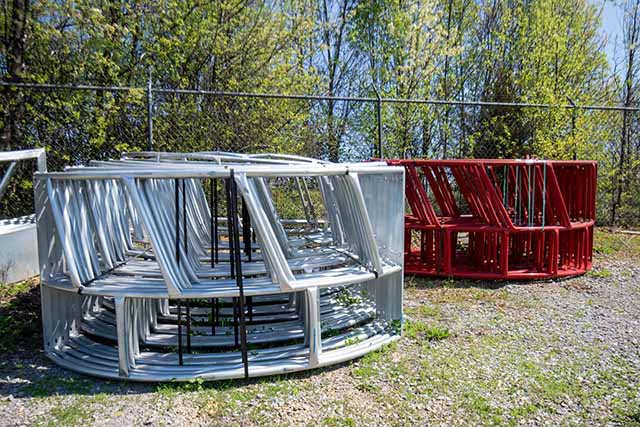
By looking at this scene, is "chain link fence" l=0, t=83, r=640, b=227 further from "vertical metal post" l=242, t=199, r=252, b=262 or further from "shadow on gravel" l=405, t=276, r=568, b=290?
"vertical metal post" l=242, t=199, r=252, b=262

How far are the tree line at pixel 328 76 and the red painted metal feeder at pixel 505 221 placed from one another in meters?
2.83

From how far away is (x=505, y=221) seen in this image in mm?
6227

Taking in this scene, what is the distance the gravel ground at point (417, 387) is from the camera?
3016 millimetres

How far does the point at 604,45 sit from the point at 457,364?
1135 centimetres

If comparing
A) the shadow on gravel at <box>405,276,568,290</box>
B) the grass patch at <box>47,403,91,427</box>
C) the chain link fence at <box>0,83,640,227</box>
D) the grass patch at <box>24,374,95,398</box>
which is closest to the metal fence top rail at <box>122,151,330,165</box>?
the chain link fence at <box>0,83,640,227</box>

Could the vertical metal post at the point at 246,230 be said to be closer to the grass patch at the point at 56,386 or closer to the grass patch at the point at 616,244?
the grass patch at the point at 56,386

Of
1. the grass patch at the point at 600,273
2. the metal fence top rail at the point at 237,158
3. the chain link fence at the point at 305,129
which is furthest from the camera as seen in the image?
the chain link fence at the point at 305,129

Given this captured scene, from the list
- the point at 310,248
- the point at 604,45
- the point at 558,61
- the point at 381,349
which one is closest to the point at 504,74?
the point at 558,61

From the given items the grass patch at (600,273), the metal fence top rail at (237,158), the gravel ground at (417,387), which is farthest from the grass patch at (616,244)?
the metal fence top rail at (237,158)

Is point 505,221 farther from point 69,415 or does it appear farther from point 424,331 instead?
point 69,415

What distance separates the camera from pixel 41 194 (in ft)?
12.6

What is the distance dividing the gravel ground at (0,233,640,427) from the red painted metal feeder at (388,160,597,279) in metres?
1.51

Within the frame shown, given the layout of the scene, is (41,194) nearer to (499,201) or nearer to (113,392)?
(113,392)

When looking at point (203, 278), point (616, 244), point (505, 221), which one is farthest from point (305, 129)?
point (616, 244)
